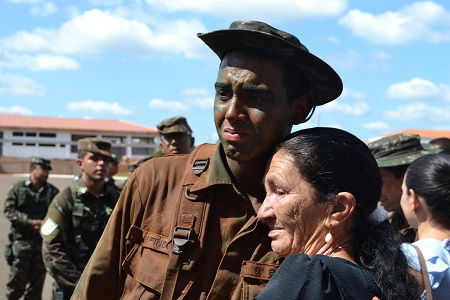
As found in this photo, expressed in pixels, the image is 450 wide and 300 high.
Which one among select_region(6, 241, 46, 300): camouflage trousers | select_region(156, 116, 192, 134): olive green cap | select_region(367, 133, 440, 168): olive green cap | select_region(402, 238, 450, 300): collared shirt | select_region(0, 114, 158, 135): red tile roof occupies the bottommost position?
select_region(6, 241, 46, 300): camouflage trousers

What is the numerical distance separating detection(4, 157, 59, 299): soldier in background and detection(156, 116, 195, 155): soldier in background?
121 inches

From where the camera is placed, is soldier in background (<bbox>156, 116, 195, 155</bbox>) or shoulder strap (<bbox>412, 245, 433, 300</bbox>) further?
soldier in background (<bbox>156, 116, 195, 155</bbox>)

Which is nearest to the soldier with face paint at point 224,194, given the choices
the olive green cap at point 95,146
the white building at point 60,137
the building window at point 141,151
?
the olive green cap at point 95,146

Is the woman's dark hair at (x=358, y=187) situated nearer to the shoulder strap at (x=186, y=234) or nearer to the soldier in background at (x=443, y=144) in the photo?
the shoulder strap at (x=186, y=234)

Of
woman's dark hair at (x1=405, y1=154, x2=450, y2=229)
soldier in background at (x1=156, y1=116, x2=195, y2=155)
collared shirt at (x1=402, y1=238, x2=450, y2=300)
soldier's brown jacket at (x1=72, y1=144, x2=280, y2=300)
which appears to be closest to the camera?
soldier's brown jacket at (x1=72, y1=144, x2=280, y2=300)

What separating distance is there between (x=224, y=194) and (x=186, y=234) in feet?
0.78

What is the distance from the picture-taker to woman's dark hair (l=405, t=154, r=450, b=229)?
10.6 feet

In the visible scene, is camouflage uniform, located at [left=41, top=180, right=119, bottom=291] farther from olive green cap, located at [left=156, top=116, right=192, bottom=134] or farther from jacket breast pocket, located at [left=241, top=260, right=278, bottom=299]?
jacket breast pocket, located at [left=241, top=260, right=278, bottom=299]

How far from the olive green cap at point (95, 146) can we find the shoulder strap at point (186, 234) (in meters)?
4.81

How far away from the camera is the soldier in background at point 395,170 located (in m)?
4.60

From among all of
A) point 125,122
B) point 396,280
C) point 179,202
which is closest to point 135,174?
point 179,202

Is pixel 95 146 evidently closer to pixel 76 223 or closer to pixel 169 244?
pixel 76 223

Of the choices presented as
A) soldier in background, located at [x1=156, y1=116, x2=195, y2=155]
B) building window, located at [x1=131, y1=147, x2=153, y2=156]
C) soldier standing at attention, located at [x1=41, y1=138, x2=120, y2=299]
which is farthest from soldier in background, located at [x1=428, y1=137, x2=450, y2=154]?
building window, located at [x1=131, y1=147, x2=153, y2=156]

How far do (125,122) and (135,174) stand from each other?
3367 inches
